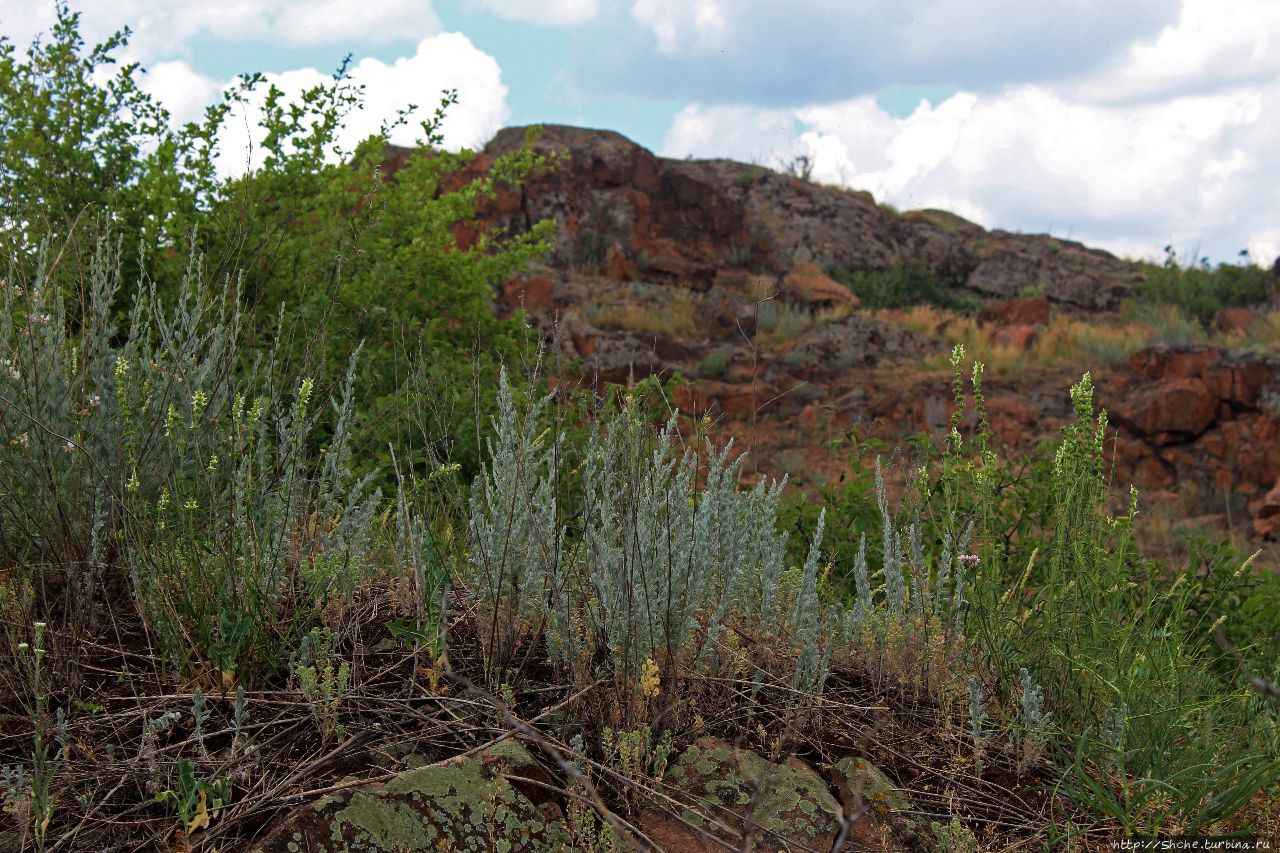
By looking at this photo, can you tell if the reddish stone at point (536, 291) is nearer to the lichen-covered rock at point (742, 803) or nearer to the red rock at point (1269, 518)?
the red rock at point (1269, 518)

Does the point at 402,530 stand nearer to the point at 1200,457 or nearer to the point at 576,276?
the point at 1200,457

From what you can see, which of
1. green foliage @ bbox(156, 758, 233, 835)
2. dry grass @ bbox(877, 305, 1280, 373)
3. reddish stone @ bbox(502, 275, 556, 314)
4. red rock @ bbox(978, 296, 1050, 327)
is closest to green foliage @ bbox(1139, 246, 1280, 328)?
dry grass @ bbox(877, 305, 1280, 373)

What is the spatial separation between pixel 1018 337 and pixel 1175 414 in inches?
153

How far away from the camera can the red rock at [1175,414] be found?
43.4 feet

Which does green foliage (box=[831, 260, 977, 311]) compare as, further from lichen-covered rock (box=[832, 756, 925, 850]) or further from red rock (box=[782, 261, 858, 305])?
lichen-covered rock (box=[832, 756, 925, 850])

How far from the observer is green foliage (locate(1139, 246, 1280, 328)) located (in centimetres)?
1911

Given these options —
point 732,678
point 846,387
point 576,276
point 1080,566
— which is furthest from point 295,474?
point 576,276

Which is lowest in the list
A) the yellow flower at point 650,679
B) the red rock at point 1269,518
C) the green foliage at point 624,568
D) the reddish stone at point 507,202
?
the red rock at point 1269,518

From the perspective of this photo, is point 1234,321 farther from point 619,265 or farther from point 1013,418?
point 619,265

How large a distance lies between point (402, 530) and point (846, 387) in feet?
41.3

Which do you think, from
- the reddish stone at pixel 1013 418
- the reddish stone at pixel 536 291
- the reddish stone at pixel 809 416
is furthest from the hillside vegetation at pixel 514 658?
the reddish stone at pixel 536 291

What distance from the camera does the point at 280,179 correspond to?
6.93 meters

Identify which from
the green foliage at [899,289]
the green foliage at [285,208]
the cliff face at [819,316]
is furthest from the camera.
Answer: the green foliage at [899,289]

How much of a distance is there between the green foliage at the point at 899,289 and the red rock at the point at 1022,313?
1638mm
